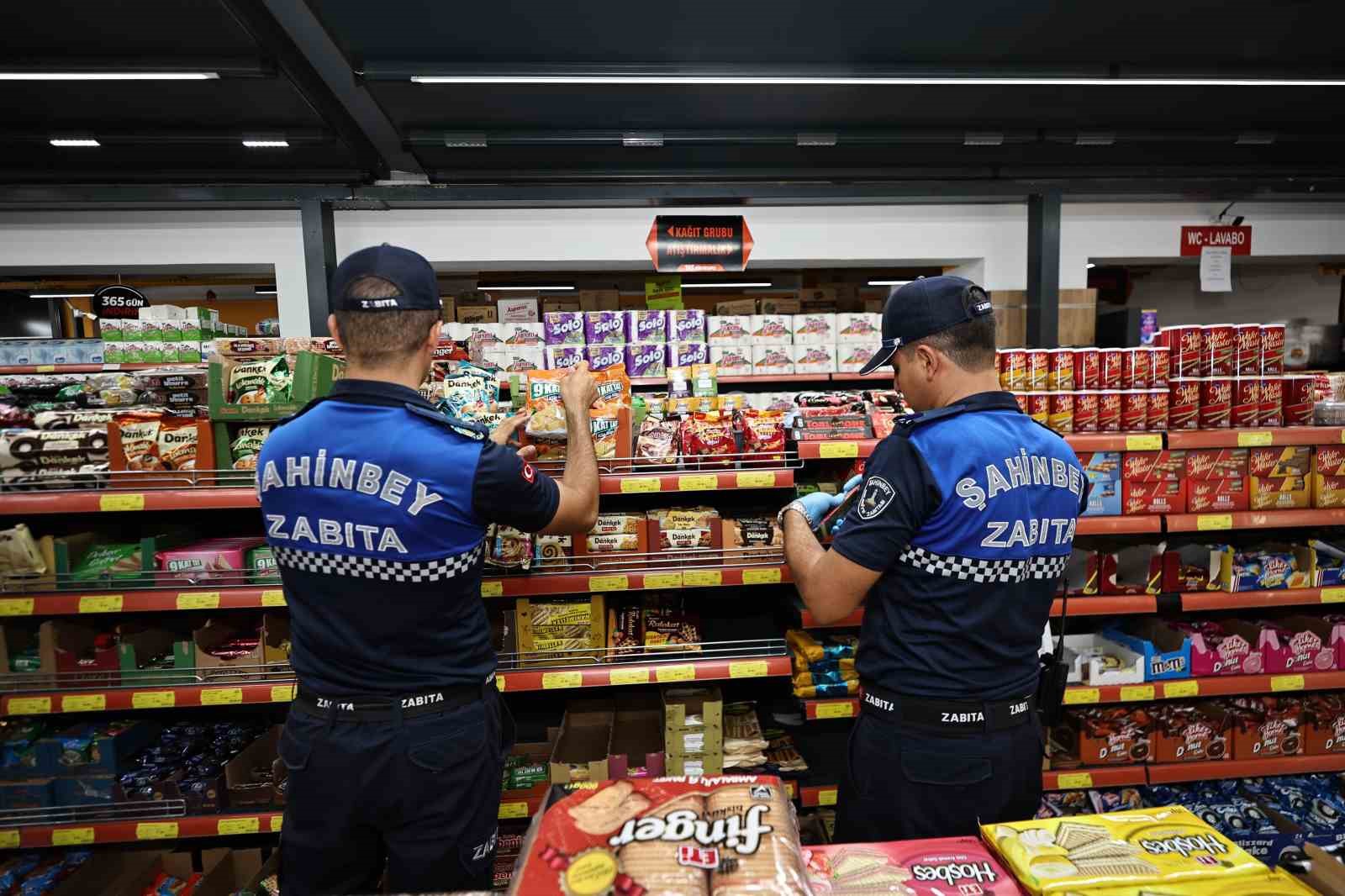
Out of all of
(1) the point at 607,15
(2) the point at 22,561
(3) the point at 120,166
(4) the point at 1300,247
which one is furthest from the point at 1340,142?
(3) the point at 120,166

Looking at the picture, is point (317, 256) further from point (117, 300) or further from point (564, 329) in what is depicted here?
point (564, 329)

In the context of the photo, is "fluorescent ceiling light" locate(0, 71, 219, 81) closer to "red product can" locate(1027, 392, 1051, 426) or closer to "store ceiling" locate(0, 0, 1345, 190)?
"store ceiling" locate(0, 0, 1345, 190)

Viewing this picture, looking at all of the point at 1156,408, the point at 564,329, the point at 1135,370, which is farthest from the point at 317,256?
the point at 1156,408

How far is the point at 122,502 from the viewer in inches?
88.7

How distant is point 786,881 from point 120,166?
224 inches

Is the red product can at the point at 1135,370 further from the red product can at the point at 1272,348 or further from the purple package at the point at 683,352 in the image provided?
the purple package at the point at 683,352

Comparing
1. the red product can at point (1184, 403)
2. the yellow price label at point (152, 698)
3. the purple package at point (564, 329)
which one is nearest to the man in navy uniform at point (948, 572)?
the red product can at point (1184, 403)

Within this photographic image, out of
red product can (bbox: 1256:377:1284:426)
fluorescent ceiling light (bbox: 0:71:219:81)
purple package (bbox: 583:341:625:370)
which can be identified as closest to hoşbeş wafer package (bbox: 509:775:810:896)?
red product can (bbox: 1256:377:1284:426)

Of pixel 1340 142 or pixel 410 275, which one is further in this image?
pixel 1340 142

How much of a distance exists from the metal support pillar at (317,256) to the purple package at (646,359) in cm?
220

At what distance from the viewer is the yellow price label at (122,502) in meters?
2.25

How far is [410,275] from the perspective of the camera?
1.51m

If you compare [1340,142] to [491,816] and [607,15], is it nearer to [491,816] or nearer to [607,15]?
[607,15]

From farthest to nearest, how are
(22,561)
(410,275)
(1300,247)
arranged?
(1300,247) < (22,561) < (410,275)
